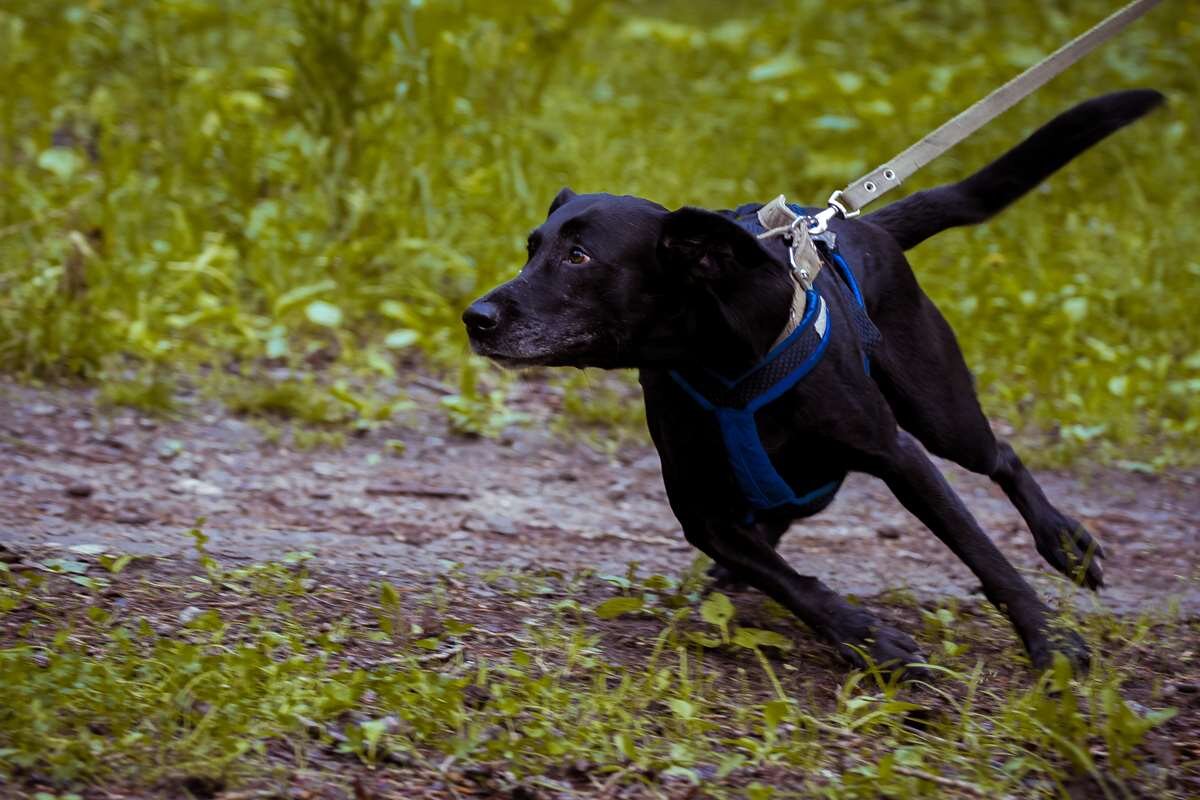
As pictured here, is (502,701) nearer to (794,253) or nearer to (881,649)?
(881,649)

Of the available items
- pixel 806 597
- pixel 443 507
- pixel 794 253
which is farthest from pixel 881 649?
pixel 443 507

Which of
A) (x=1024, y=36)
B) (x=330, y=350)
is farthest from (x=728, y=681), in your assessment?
(x=1024, y=36)

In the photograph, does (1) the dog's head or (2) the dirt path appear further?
(2) the dirt path

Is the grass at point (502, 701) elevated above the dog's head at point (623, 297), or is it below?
below

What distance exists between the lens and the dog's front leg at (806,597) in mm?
3150

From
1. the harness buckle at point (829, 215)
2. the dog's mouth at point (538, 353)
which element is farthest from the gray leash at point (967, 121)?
the dog's mouth at point (538, 353)

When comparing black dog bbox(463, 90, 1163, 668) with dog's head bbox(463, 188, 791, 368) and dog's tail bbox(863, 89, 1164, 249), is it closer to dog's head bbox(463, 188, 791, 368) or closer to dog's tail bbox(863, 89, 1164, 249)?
dog's head bbox(463, 188, 791, 368)

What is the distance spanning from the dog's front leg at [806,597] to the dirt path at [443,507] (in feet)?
2.30

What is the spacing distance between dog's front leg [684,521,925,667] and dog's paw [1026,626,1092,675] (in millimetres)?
254

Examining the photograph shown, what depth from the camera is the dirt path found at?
4.00 metres

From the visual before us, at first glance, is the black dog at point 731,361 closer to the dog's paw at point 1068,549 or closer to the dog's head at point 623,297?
the dog's head at point 623,297

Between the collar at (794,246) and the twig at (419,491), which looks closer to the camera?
the collar at (794,246)

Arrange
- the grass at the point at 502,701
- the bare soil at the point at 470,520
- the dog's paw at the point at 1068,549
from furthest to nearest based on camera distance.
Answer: the dog's paw at the point at 1068,549, the bare soil at the point at 470,520, the grass at the point at 502,701

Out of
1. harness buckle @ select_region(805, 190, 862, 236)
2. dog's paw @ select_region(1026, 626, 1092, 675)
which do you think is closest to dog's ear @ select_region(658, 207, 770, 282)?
harness buckle @ select_region(805, 190, 862, 236)
